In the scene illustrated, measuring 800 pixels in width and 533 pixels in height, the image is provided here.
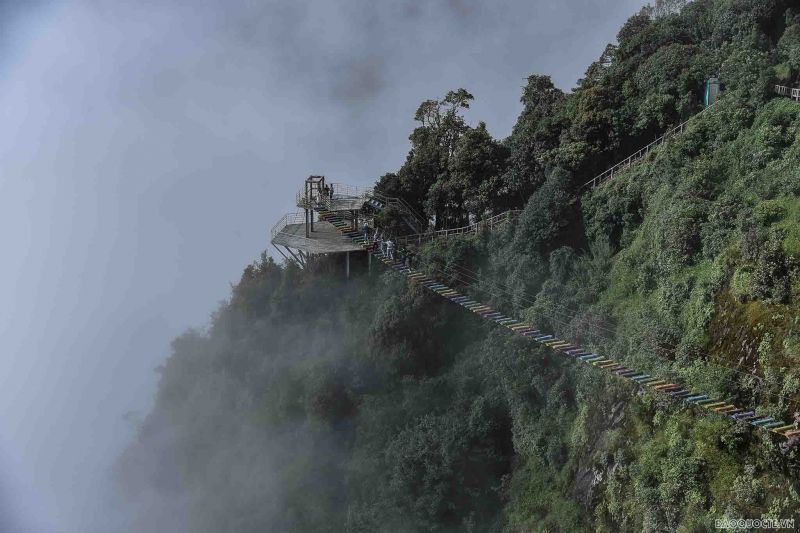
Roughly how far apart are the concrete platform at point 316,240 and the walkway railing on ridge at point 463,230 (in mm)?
2168

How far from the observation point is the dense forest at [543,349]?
2573 centimetres

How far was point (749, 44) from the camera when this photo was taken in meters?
36.2

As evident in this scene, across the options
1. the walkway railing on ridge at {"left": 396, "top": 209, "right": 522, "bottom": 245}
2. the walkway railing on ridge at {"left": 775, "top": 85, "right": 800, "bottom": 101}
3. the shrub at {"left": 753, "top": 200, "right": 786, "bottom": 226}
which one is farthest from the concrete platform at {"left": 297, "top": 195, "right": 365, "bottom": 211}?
the shrub at {"left": 753, "top": 200, "right": 786, "bottom": 226}

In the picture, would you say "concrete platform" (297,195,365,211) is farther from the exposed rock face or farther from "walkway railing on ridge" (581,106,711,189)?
the exposed rock face

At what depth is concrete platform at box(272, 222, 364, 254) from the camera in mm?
41781

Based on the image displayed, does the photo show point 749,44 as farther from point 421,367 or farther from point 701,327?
point 421,367

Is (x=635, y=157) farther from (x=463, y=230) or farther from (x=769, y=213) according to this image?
(x=769, y=213)

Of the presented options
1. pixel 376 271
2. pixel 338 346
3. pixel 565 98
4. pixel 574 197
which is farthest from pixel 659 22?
pixel 338 346

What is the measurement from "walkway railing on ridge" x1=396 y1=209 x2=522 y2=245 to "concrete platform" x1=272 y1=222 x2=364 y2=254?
217cm

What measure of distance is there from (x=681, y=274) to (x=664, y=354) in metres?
3.31

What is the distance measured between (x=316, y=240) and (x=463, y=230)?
256 inches

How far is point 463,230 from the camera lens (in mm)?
41656

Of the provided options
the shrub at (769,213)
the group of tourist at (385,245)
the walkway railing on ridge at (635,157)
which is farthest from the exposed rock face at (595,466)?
the group of tourist at (385,245)

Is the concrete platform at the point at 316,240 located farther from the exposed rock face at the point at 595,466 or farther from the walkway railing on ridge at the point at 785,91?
the walkway railing on ridge at the point at 785,91
